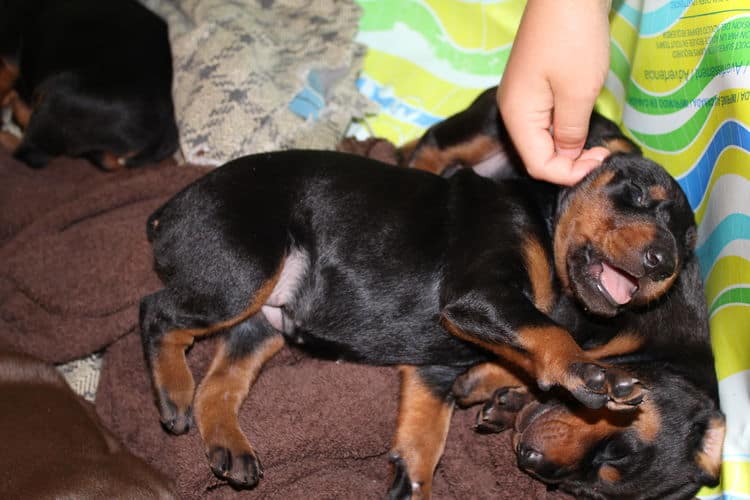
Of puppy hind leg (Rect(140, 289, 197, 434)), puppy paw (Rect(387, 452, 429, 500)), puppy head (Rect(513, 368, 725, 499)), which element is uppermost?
puppy head (Rect(513, 368, 725, 499))

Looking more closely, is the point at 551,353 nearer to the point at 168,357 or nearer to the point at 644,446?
the point at 644,446

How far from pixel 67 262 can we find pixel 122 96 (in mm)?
1124

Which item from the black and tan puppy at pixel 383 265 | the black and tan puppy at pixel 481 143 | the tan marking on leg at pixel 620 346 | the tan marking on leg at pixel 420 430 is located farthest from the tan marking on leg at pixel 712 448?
the black and tan puppy at pixel 481 143

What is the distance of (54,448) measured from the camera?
2.49 meters

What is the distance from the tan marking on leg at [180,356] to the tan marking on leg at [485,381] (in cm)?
81

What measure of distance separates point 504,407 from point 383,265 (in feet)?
2.24

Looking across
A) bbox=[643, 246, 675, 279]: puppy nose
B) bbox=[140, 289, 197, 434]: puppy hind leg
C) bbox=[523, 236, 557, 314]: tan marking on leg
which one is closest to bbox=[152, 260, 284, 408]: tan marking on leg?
bbox=[140, 289, 197, 434]: puppy hind leg

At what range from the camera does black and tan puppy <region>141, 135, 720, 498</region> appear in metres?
2.80

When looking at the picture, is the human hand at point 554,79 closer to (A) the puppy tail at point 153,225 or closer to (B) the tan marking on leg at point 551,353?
(B) the tan marking on leg at point 551,353

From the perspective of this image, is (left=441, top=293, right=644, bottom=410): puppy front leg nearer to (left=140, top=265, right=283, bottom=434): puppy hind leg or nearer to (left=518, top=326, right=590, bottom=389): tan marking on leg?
(left=518, top=326, right=590, bottom=389): tan marking on leg

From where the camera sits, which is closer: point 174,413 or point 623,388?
point 623,388

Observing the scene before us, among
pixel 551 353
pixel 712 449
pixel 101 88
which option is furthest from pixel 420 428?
pixel 101 88

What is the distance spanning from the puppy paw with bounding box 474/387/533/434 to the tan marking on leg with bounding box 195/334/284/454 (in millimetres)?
855

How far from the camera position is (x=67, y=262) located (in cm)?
335
